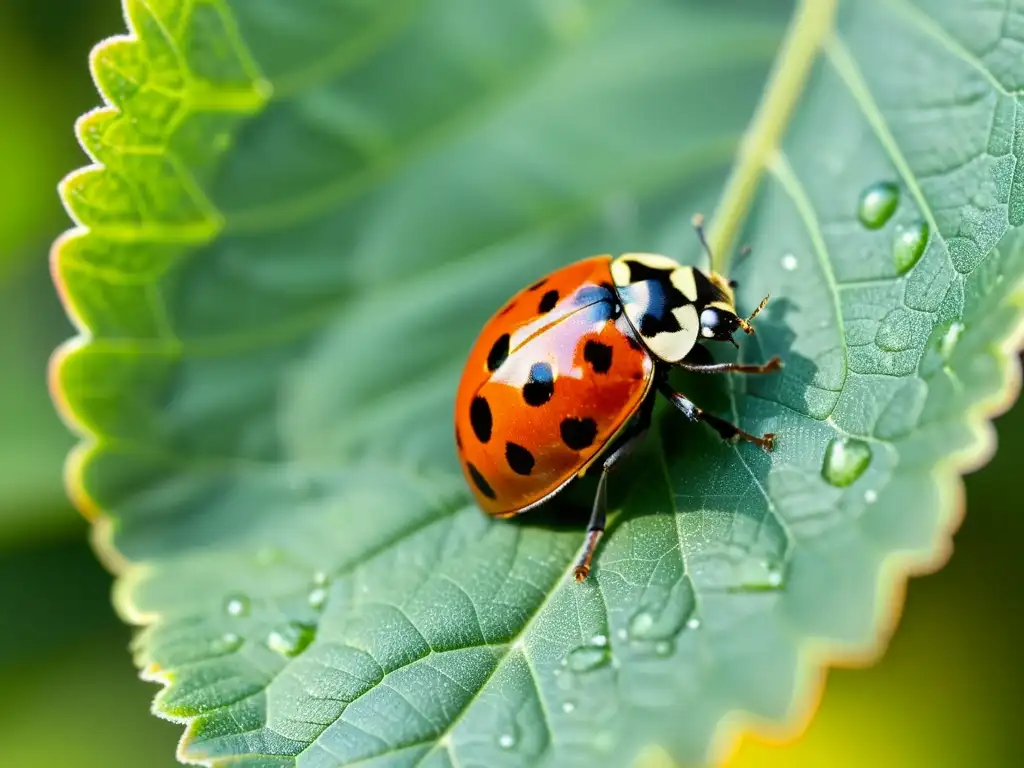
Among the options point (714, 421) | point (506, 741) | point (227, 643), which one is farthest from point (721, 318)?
point (227, 643)

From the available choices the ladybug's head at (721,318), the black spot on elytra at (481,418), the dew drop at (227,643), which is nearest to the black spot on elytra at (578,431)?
the black spot on elytra at (481,418)

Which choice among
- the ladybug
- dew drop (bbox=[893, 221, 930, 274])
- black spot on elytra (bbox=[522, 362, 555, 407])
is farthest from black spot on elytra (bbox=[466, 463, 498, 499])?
dew drop (bbox=[893, 221, 930, 274])

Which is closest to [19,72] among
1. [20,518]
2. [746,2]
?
[20,518]

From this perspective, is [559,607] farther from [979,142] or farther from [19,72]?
[19,72]

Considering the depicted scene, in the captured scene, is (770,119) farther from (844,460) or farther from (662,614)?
(662,614)

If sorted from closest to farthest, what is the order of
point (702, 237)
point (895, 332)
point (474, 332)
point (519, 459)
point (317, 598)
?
point (895, 332) → point (519, 459) → point (317, 598) → point (702, 237) → point (474, 332)

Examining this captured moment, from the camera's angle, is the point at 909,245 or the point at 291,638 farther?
the point at 291,638
